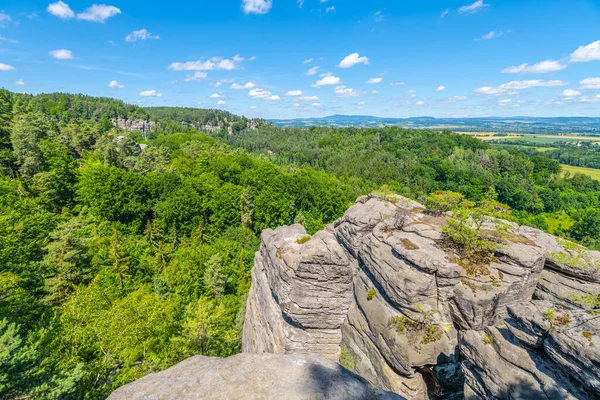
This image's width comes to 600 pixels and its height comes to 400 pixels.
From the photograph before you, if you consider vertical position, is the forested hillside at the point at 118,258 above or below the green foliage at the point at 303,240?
below

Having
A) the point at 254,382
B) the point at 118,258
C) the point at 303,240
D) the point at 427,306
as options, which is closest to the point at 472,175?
the point at 303,240

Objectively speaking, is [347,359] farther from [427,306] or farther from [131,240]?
[131,240]

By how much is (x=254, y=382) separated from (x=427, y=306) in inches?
395

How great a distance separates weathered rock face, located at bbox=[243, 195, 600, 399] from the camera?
9367 mm

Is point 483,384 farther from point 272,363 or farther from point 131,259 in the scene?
point 131,259

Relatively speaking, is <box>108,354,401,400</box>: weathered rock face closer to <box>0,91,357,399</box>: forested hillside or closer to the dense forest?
the dense forest

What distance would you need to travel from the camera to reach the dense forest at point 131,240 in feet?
50.9

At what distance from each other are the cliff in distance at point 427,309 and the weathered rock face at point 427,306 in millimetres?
51

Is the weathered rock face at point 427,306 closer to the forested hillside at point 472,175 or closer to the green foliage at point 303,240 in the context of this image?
the green foliage at point 303,240

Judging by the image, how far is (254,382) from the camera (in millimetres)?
7777

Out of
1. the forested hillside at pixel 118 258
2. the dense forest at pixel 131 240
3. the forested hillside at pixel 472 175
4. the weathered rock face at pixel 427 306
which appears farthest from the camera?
the forested hillside at pixel 472 175

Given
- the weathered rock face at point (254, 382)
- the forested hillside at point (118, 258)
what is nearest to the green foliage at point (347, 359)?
the forested hillside at point (118, 258)

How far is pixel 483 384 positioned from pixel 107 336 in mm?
19148

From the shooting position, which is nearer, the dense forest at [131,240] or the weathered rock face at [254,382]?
the weathered rock face at [254,382]
